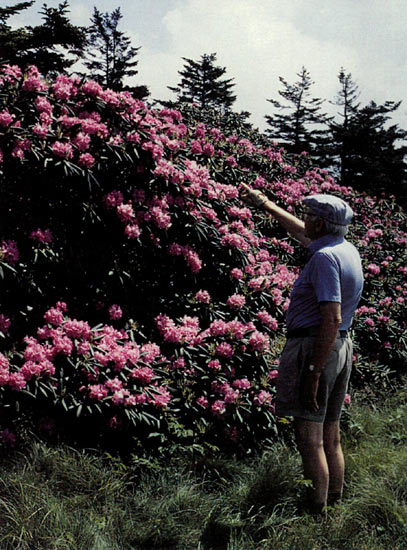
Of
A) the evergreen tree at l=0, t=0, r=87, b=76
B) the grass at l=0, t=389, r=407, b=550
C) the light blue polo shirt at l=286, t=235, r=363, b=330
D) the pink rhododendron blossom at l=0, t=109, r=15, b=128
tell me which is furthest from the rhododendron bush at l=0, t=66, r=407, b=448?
the evergreen tree at l=0, t=0, r=87, b=76

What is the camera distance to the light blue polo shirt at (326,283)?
8.37 ft

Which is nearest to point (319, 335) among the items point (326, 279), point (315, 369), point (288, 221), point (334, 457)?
point (315, 369)

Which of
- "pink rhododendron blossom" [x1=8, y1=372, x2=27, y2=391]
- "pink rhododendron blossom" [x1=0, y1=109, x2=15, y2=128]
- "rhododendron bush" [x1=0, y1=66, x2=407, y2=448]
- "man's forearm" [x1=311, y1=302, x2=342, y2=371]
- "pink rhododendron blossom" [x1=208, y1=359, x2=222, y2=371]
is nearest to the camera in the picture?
"man's forearm" [x1=311, y1=302, x2=342, y2=371]

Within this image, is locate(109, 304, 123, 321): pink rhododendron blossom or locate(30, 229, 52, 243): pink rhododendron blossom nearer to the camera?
locate(30, 229, 52, 243): pink rhododendron blossom

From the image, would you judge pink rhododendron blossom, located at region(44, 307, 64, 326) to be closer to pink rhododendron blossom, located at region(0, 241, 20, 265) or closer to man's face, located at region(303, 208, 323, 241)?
pink rhododendron blossom, located at region(0, 241, 20, 265)

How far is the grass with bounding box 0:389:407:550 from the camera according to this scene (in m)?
2.56

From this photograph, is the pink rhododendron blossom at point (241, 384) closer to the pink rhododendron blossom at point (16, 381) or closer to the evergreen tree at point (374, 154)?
the pink rhododendron blossom at point (16, 381)

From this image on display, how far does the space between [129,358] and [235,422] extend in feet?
3.24

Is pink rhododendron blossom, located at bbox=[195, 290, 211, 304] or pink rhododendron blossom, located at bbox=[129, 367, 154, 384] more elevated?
pink rhododendron blossom, located at bbox=[195, 290, 211, 304]

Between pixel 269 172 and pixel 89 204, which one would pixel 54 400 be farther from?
pixel 269 172

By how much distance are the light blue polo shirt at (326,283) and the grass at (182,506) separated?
0.89 metres

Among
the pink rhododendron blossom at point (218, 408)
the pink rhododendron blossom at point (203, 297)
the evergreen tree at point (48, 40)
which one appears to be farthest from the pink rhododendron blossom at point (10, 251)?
the evergreen tree at point (48, 40)

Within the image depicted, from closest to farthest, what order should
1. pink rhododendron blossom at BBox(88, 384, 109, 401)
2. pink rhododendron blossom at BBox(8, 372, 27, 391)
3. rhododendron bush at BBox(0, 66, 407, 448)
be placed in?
pink rhododendron blossom at BBox(8, 372, 27, 391) → pink rhododendron blossom at BBox(88, 384, 109, 401) → rhododendron bush at BBox(0, 66, 407, 448)

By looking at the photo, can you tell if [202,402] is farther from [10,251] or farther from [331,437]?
[10,251]
